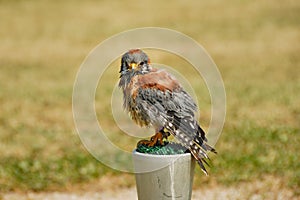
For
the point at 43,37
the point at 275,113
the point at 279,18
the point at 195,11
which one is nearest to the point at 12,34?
the point at 43,37

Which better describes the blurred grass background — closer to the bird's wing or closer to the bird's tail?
the bird's tail

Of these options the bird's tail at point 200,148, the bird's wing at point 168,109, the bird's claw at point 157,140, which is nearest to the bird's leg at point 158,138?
the bird's claw at point 157,140

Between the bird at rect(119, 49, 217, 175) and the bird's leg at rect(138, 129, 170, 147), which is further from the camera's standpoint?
the bird's leg at rect(138, 129, 170, 147)

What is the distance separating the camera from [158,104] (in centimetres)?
623

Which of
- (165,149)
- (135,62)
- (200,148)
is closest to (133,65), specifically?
(135,62)

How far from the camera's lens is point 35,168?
395 inches

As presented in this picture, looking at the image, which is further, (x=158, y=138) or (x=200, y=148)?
(x=158, y=138)

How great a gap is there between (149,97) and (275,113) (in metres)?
7.53

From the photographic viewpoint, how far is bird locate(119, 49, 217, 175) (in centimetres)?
622

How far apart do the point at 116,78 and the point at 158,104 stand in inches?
480

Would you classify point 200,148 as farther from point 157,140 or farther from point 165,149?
point 157,140

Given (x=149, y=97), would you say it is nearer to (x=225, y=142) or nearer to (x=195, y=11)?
(x=225, y=142)

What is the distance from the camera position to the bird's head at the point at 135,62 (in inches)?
245

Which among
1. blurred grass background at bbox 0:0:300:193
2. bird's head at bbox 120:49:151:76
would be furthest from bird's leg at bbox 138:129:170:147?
blurred grass background at bbox 0:0:300:193
